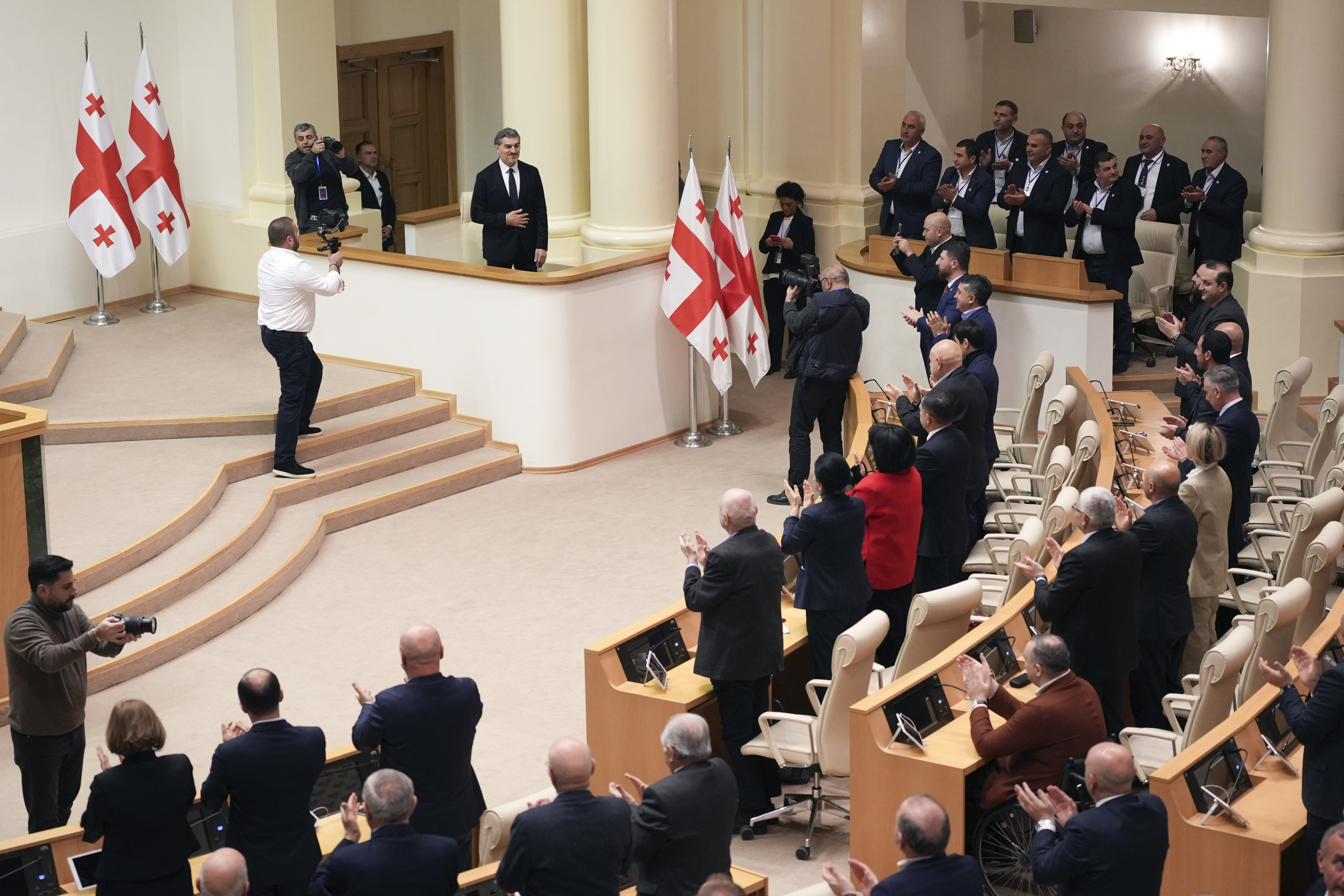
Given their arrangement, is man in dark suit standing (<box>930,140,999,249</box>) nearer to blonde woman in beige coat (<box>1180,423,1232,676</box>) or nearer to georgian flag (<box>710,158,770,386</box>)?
georgian flag (<box>710,158,770,386</box>)

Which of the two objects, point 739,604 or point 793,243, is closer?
point 739,604

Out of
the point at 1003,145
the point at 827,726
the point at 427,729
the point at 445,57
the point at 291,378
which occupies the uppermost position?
the point at 445,57

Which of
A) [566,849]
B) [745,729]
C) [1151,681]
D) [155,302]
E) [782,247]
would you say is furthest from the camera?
[782,247]

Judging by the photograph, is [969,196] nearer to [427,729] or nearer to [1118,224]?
[1118,224]

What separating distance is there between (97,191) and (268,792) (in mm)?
8544

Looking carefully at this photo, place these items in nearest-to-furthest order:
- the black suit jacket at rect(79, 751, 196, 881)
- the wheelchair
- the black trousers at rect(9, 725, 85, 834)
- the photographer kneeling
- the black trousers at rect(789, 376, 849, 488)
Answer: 1. the black suit jacket at rect(79, 751, 196, 881)
2. the wheelchair
3. the black trousers at rect(9, 725, 85, 834)
4. the photographer kneeling
5. the black trousers at rect(789, 376, 849, 488)

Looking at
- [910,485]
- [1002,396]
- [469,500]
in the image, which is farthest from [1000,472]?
[469,500]

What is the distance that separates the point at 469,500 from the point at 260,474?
1327mm

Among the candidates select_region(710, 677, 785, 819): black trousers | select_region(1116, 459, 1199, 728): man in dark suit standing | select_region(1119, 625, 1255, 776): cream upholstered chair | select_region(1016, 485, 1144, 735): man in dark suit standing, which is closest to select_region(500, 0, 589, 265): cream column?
select_region(710, 677, 785, 819): black trousers

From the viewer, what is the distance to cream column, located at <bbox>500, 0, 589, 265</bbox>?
12.2 metres

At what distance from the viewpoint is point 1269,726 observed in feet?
20.0

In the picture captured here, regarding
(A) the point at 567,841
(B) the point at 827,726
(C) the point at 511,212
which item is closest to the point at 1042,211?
(C) the point at 511,212

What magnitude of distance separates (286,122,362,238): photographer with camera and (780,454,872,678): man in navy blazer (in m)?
6.16

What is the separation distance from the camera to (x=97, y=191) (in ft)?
41.0
